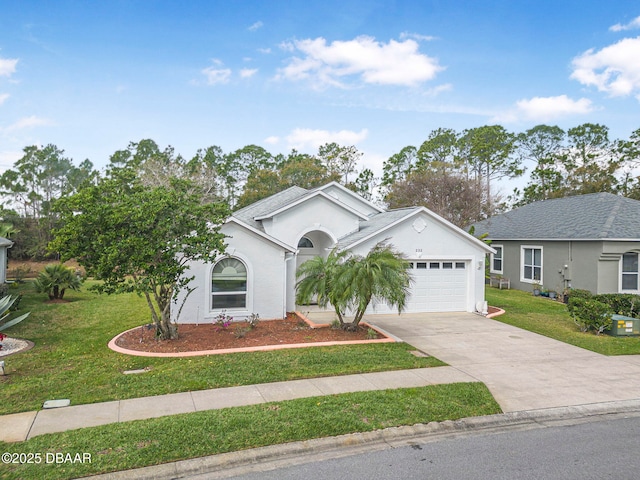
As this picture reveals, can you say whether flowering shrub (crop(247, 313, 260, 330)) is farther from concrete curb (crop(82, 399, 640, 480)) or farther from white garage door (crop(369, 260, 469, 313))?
concrete curb (crop(82, 399, 640, 480))

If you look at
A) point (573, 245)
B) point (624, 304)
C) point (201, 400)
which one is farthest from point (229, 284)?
point (573, 245)

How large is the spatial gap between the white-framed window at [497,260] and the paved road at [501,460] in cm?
1939

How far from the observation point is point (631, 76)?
22828mm

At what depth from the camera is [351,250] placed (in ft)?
49.5

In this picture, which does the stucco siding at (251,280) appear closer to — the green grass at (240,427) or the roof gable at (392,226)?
the roof gable at (392,226)

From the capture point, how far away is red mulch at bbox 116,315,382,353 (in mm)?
10211

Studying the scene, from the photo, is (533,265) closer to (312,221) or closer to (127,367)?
(312,221)

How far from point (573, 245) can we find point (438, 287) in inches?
313

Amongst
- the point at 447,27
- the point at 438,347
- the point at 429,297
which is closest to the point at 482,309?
the point at 429,297

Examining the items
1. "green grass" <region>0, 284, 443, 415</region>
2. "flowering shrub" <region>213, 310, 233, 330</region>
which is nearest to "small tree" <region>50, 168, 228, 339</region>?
"green grass" <region>0, 284, 443, 415</region>

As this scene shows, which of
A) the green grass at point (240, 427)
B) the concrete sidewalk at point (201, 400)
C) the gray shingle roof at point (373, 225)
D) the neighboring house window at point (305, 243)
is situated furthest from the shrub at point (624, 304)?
the neighboring house window at point (305, 243)

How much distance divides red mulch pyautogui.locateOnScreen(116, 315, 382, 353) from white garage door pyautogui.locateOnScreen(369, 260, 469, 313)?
415cm

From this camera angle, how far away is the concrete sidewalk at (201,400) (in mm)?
5895

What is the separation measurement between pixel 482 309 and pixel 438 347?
5.84 metres
